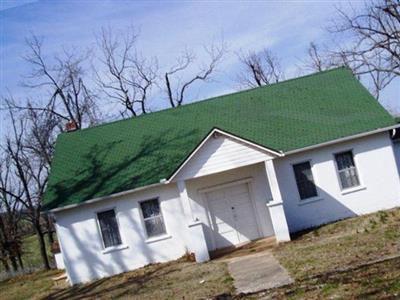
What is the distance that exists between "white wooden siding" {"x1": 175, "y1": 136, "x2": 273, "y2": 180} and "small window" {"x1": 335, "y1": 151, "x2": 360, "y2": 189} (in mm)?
3385

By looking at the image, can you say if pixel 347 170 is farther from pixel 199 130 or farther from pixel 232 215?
pixel 199 130

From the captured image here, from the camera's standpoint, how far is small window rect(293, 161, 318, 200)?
20.5 metres

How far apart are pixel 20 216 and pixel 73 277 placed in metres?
24.3

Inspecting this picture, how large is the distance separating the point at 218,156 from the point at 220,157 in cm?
8

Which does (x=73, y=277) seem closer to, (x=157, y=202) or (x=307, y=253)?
(x=157, y=202)

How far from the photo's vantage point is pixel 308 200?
20406 millimetres

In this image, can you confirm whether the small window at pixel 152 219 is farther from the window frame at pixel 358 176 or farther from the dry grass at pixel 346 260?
the window frame at pixel 358 176

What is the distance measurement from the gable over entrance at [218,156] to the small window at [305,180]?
80.6 inches

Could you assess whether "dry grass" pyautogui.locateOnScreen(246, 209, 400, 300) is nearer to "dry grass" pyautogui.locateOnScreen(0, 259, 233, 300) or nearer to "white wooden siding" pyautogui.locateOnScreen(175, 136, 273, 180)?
"dry grass" pyautogui.locateOnScreen(0, 259, 233, 300)

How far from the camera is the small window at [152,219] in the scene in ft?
66.9

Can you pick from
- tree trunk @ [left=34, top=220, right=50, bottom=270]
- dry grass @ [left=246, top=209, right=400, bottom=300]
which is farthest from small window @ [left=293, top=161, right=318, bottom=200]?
tree trunk @ [left=34, top=220, right=50, bottom=270]

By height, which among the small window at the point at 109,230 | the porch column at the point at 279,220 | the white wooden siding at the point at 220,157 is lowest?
the porch column at the point at 279,220

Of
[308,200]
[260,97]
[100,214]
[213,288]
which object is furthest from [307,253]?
[260,97]

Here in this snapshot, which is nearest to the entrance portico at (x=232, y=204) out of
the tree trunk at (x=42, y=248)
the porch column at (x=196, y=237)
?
the porch column at (x=196, y=237)
